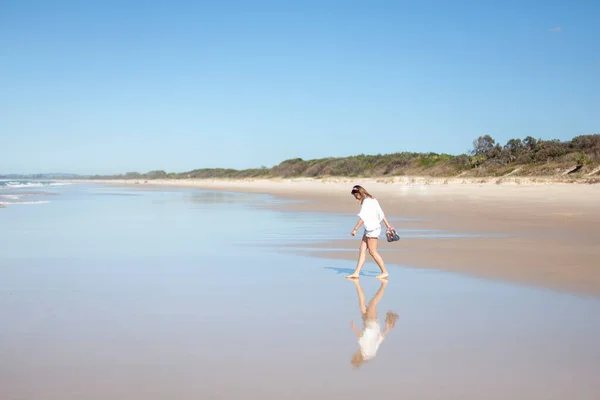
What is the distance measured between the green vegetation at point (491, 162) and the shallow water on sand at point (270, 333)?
42.2 metres

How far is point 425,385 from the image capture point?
4316 millimetres

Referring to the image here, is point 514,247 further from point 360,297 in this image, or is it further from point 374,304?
point 374,304

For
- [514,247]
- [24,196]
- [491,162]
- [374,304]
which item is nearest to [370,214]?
[374,304]

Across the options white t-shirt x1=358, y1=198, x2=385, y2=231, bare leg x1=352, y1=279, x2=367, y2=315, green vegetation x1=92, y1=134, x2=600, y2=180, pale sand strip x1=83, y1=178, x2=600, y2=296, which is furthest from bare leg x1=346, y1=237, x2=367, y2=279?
green vegetation x1=92, y1=134, x2=600, y2=180

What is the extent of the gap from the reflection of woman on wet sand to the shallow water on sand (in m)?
0.06

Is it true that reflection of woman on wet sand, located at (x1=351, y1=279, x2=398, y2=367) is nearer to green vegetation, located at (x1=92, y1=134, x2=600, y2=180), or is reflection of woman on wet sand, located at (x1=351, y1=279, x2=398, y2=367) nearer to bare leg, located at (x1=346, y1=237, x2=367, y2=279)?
bare leg, located at (x1=346, y1=237, x2=367, y2=279)

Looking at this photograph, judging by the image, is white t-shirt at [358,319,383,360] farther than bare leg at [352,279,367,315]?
No

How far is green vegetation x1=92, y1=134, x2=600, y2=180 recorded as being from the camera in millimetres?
54156

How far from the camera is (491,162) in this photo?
6825 centimetres

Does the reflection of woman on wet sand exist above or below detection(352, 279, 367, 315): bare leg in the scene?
above

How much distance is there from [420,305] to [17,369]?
4372 millimetres

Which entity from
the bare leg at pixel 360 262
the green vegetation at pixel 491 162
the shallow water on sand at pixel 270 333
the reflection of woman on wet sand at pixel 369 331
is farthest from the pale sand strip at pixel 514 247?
the green vegetation at pixel 491 162

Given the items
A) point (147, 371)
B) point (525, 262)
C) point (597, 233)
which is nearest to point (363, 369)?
point (147, 371)

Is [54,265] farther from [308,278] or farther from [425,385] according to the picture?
[425,385]
